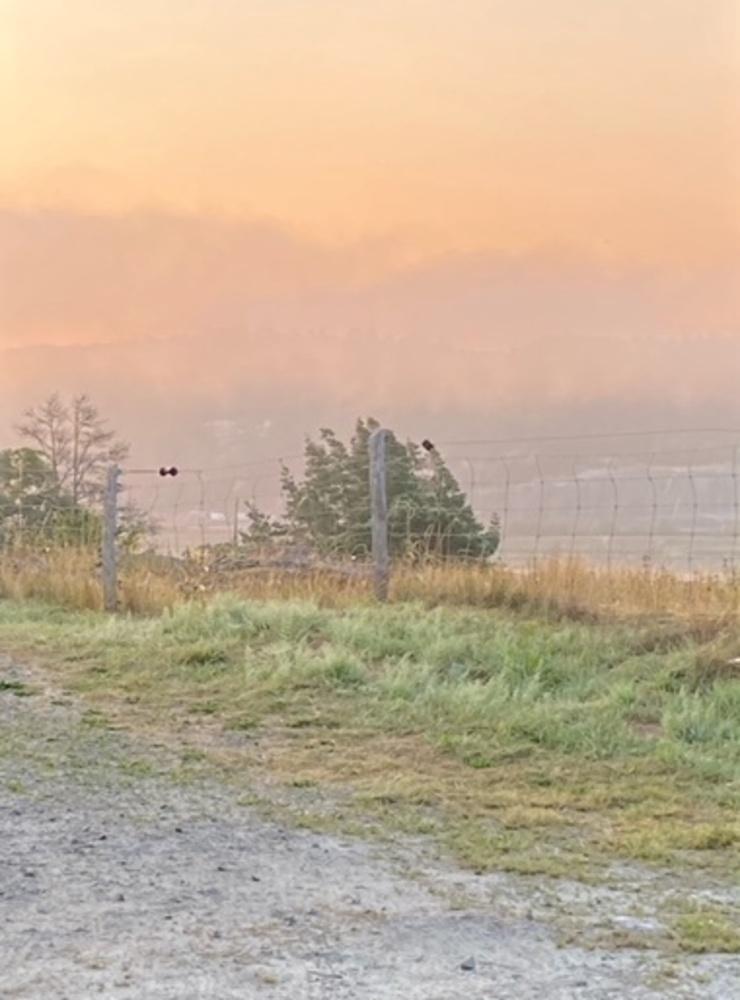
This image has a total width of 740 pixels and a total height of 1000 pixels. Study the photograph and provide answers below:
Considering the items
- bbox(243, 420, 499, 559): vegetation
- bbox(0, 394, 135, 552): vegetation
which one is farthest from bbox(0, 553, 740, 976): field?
bbox(0, 394, 135, 552): vegetation

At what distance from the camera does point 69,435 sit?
63.2ft

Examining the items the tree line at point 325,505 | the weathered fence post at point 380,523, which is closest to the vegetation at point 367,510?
the tree line at point 325,505

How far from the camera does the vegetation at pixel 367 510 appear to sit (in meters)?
10.2

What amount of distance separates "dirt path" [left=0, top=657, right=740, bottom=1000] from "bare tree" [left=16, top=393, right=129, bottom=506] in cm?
1282

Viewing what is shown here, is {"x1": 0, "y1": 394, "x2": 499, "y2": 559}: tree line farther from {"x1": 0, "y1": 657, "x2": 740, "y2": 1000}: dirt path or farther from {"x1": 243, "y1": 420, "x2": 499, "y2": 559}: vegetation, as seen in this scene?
{"x1": 0, "y1": 657, "x2": 740, "y2": 1000}: dirt path

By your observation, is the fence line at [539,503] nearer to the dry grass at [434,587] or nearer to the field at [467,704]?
the dry grass at [434,587]

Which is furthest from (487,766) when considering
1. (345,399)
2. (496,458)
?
(345,399)

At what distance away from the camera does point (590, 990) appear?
2.41 m

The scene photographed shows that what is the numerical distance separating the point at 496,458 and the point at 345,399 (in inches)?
384

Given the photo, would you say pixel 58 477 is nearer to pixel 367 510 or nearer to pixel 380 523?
pixel 367 510

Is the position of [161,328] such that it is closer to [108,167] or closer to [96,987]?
[108,167]

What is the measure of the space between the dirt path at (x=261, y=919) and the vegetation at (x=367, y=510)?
20.4 feet

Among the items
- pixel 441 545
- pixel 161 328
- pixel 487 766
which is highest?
pixel 161 328

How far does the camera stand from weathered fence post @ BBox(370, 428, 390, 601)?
8812 mm
